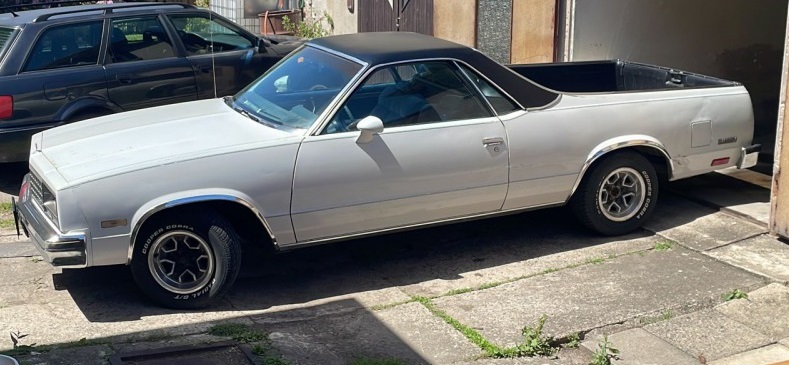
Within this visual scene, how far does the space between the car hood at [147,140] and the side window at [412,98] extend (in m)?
0.51

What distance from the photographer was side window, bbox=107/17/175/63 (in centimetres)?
913

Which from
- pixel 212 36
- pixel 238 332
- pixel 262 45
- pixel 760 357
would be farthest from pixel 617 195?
pixel 212 36

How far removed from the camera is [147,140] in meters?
5.98

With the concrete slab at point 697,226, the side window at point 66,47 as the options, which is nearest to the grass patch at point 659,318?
the concrete slab at point 697,226

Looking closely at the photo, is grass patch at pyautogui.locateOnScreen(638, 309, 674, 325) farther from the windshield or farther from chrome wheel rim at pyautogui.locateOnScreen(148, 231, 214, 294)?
chrome wheel rim at pyautogui.locateOnScreen(148, 231, 214, 294)

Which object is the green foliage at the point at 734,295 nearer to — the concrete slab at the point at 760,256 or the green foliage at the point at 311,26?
the concrete slab at the point at 760,256

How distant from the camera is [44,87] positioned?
8555 millimetres

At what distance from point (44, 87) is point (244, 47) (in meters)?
2.31

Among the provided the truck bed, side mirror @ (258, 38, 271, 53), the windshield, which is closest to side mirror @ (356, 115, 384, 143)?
the windshield

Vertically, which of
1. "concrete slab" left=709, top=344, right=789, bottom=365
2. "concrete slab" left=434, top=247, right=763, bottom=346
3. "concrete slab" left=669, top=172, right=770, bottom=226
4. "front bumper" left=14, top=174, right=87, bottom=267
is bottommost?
"concrete slab" left=709, top=344, right=789, bottom=365

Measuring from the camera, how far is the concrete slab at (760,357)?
5098 mm

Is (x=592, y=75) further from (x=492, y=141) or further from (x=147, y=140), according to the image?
(x=147, y=140)

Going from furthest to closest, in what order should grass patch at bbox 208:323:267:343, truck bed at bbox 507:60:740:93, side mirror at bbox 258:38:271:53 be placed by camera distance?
side mirror at bbox 258:38:271:53 < truck bed at bbox 507:60:740:93 < grass patch at bbox 208:323:267:343

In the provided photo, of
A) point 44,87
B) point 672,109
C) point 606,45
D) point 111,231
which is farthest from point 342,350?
point 606,45
